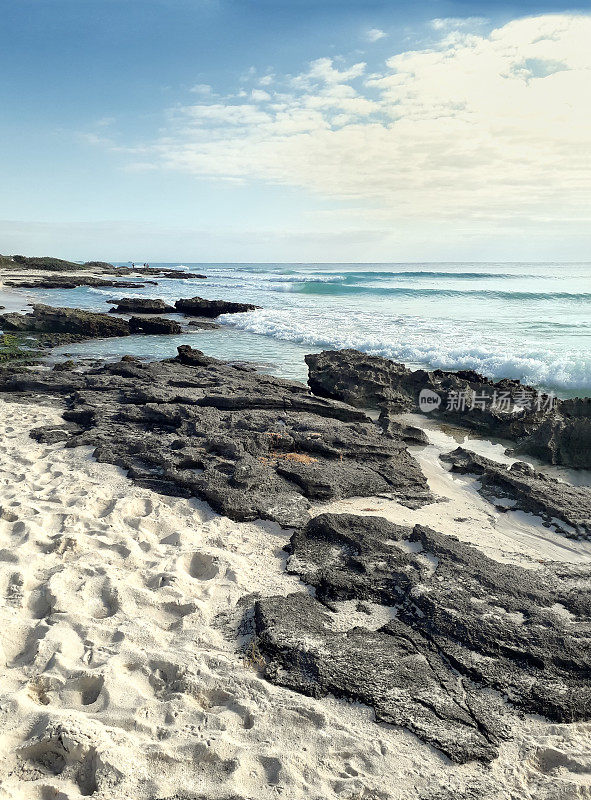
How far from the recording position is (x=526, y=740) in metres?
2.37

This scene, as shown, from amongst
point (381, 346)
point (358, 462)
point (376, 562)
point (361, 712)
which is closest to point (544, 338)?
point (381, 346)

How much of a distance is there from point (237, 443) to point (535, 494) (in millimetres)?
3112

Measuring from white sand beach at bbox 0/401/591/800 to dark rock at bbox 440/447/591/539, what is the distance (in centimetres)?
260

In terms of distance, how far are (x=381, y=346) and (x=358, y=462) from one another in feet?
30.9

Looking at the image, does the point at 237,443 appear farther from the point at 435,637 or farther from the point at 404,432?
the point at 435,637

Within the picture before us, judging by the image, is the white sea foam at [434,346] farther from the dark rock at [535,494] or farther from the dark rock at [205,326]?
the dark rock at [535,494]

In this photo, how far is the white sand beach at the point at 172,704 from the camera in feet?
6.82

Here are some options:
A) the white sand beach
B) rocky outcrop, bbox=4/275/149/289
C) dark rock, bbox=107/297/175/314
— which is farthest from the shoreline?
rocky outcrop, bbox=4/275/149/289

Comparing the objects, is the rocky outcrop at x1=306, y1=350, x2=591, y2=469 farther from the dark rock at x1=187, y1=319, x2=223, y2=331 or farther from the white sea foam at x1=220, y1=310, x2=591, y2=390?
the dark rock at x1=187, y1=319, x2=223, y2=331

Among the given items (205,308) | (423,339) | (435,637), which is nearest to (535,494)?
(435,637)

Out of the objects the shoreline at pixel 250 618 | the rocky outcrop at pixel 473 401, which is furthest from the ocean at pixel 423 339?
the shoreline at pixel 250 618

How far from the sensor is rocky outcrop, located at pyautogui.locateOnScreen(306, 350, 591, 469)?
679 centimetres

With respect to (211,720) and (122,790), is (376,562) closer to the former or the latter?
(211,720)

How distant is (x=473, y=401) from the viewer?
8414mm
